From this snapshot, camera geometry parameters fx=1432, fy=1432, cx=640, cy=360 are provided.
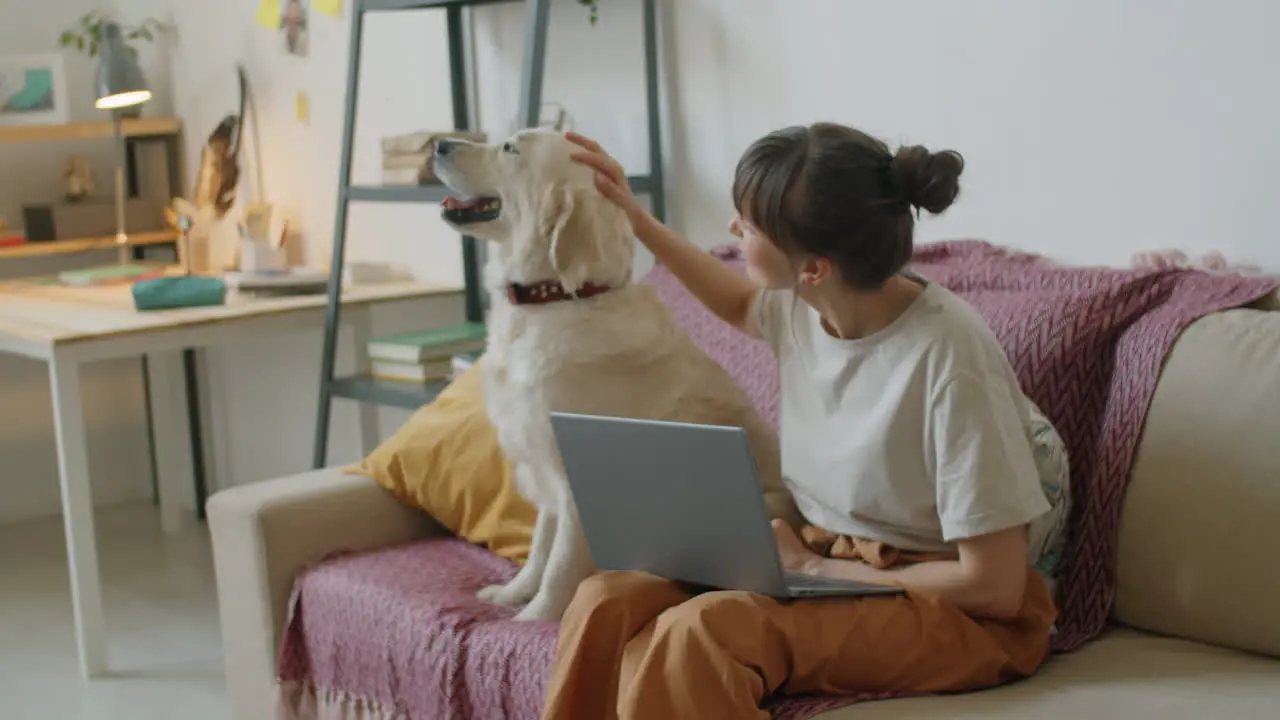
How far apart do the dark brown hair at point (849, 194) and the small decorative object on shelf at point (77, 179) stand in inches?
122

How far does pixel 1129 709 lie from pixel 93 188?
3564 millimetres

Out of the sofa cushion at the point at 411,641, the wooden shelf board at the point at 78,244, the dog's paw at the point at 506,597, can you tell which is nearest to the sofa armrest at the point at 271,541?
the sofa cushion at the point at 411,641

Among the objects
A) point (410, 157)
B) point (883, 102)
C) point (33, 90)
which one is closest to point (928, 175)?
point (883, 102)

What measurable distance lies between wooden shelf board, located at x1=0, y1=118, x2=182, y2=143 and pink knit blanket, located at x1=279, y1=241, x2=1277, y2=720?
2.20 m

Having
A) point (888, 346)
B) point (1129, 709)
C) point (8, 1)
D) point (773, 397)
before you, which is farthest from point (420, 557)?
point (8, 1)

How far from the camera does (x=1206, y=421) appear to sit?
5.54 feet

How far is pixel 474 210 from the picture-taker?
1952 mm

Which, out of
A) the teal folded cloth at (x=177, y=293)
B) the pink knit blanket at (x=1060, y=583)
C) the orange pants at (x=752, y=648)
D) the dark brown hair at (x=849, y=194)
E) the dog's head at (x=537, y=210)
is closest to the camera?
the orange pants at (x=752, y=648)

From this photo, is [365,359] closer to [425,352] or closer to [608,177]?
[425,352]

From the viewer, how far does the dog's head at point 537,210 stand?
186 centimetres

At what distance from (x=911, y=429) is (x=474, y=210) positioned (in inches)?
28.0

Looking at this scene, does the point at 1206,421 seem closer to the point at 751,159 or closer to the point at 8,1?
the point at 751,159

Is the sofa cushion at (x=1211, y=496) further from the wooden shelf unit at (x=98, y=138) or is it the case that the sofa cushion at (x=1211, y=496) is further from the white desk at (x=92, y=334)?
the wooden shelf unit at (x=98, y=138)

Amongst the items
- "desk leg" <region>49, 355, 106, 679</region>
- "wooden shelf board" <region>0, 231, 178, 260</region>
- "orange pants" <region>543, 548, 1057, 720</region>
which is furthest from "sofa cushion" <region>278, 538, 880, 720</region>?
"wooden shelf board" <region>0, 231, 178, 260</region>
